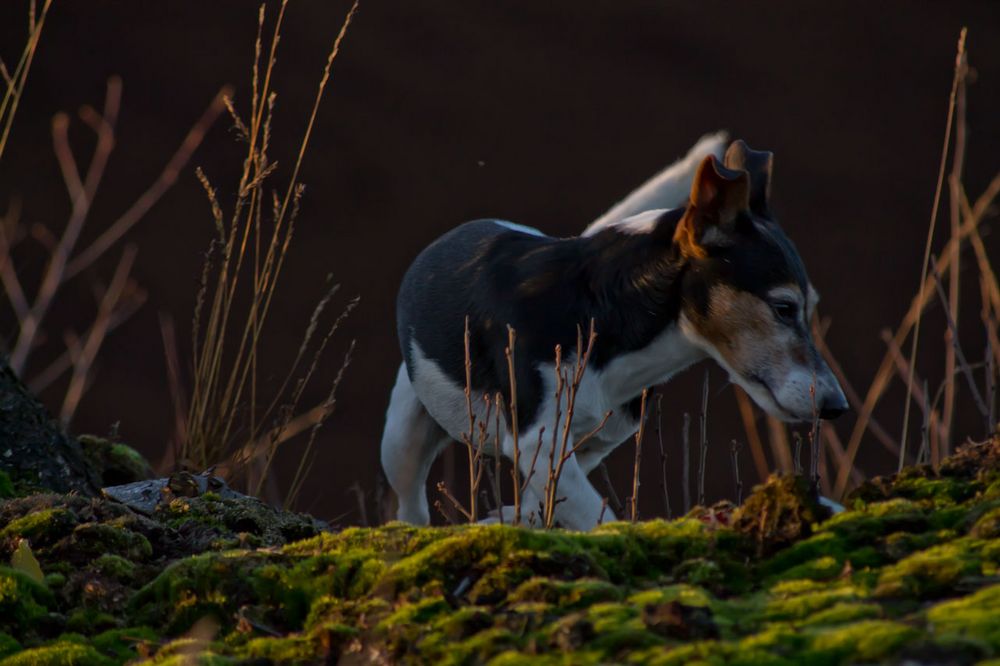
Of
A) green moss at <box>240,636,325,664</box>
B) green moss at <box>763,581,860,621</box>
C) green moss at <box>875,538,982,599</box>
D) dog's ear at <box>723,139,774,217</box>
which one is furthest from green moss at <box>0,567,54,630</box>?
dog's ear at <box>723,139,774,217</box>

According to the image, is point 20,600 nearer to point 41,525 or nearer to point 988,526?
point 41,525

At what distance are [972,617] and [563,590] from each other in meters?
0.43

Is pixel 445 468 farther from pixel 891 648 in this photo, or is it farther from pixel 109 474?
pixel 891 648

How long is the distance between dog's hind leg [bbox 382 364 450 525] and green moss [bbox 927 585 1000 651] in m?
2.46

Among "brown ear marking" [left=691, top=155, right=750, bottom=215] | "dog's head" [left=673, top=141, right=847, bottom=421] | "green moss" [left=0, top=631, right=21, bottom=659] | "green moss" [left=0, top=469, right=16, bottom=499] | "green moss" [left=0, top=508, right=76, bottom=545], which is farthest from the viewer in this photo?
"dog's head" [left=673, top=141, right=847, bottom=421]

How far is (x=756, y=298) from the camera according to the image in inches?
114

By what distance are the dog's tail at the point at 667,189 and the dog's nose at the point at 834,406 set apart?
33.0 inches

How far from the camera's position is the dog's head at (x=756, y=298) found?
113 inches

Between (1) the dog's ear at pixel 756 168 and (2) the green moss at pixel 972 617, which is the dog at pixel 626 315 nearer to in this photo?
(1) the dog's ear at pixel 756 168

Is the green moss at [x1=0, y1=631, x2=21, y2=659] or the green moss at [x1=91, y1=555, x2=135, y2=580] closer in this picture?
the green moss at [x1=0, y1=631, x2=21, y2=659]

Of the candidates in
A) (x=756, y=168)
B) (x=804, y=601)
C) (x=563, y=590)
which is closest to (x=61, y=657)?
(x=563, y=590)

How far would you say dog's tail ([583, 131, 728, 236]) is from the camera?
11.3ft

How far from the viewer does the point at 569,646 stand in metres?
1.33

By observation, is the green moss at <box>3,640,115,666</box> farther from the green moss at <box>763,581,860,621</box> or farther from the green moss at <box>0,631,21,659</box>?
the green moss at <box>763,581,860,621</box>
